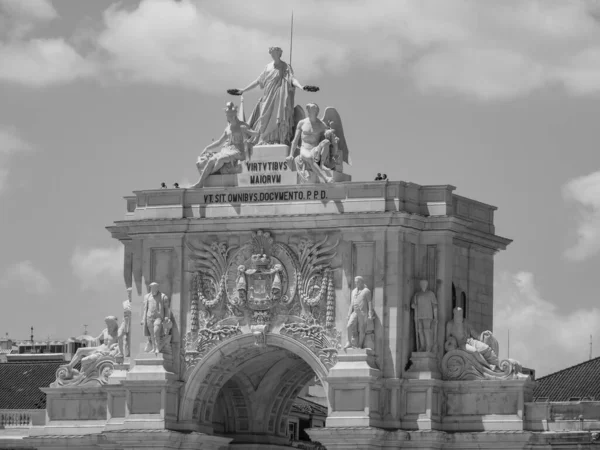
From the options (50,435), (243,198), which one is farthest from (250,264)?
(50,435)

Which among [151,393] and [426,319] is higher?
[426,319]

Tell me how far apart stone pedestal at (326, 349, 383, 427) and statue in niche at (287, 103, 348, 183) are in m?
6.06

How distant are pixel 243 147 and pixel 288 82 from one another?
8.77ft

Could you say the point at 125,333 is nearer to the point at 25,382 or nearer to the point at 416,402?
the point at 416,402

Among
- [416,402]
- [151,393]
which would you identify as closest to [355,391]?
[416,402]

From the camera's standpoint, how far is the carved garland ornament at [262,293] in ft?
240

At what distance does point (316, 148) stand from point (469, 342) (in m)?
8.06

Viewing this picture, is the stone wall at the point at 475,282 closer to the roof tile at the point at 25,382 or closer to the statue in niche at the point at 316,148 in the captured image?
the statue in niche at the point at 316,148

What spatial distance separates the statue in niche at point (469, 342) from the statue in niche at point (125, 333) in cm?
1113

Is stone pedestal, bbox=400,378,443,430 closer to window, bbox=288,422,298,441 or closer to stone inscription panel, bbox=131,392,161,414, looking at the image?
stone inscription panel, bbox=131,392,161,414

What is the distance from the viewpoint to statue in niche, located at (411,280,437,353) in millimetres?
72500

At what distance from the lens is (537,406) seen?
2822 inches

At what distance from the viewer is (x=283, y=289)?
7381 centimetres

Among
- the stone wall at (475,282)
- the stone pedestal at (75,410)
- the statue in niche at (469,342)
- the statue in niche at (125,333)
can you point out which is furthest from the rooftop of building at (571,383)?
the stone pedestal at (75,410)
